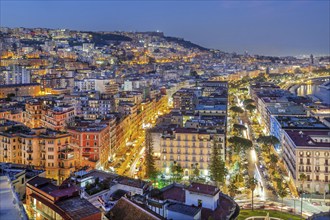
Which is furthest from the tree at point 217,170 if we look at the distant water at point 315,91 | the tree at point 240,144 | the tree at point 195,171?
the distant water at point 315,91

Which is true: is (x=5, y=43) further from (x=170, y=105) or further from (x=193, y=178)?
(x=193, y=178)

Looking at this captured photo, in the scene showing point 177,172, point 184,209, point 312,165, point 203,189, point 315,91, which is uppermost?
point 315,91

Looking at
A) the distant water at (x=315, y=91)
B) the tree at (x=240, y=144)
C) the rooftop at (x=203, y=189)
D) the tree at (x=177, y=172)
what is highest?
the distant water at (x=315, y=91)

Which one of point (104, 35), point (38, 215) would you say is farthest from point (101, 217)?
point (104, 35)

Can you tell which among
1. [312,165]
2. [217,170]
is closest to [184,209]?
[217,170]

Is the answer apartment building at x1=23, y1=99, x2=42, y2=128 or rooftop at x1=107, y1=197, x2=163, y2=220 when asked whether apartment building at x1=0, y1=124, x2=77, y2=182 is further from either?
rooftop at x1=107, y1=197, x2=163, y2=220

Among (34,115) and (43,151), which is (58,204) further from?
(34,115)

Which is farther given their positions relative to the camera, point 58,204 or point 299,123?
point 299,123

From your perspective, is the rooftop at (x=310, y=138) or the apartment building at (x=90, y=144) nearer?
the rooftop at (x=310, y=138)

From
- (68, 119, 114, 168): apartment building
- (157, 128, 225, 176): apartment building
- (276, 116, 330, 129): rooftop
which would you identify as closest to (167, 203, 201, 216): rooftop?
(157, 128, 225, 176): apartment building

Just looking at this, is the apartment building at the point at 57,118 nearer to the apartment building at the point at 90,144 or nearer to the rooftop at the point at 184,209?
the apartment building at the point at 90,144

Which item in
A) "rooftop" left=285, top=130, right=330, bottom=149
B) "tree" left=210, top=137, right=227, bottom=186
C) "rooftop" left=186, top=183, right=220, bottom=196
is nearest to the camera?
"rooftop" left=186, top=183, right=220, bottom=196
